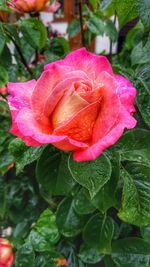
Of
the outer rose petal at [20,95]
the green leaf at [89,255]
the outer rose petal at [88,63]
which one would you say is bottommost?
the green leaf at [89,255]

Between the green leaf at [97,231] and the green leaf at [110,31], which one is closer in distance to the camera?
the green leaf at [97,231]

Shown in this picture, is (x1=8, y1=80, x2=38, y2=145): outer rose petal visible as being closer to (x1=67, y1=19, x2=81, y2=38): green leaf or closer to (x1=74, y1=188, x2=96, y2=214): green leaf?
(x1=74, y1=188, x2=96, y2=214): green leaf

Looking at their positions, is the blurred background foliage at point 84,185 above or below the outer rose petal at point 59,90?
below

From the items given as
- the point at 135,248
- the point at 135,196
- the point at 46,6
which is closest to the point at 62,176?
the point at 135,196

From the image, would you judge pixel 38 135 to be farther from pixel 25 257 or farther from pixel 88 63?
pixel 25 257

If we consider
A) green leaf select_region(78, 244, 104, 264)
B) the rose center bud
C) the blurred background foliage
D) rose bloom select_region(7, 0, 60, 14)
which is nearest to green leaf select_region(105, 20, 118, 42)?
the blurred background foliage

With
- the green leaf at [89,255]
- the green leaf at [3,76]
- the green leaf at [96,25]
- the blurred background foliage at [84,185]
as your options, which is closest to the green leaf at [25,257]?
the blurred background foliage at [84,185]

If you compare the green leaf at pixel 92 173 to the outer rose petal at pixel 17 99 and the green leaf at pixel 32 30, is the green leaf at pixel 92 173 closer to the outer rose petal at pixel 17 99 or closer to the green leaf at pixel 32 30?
the outer rose petal at pixel 17 99
